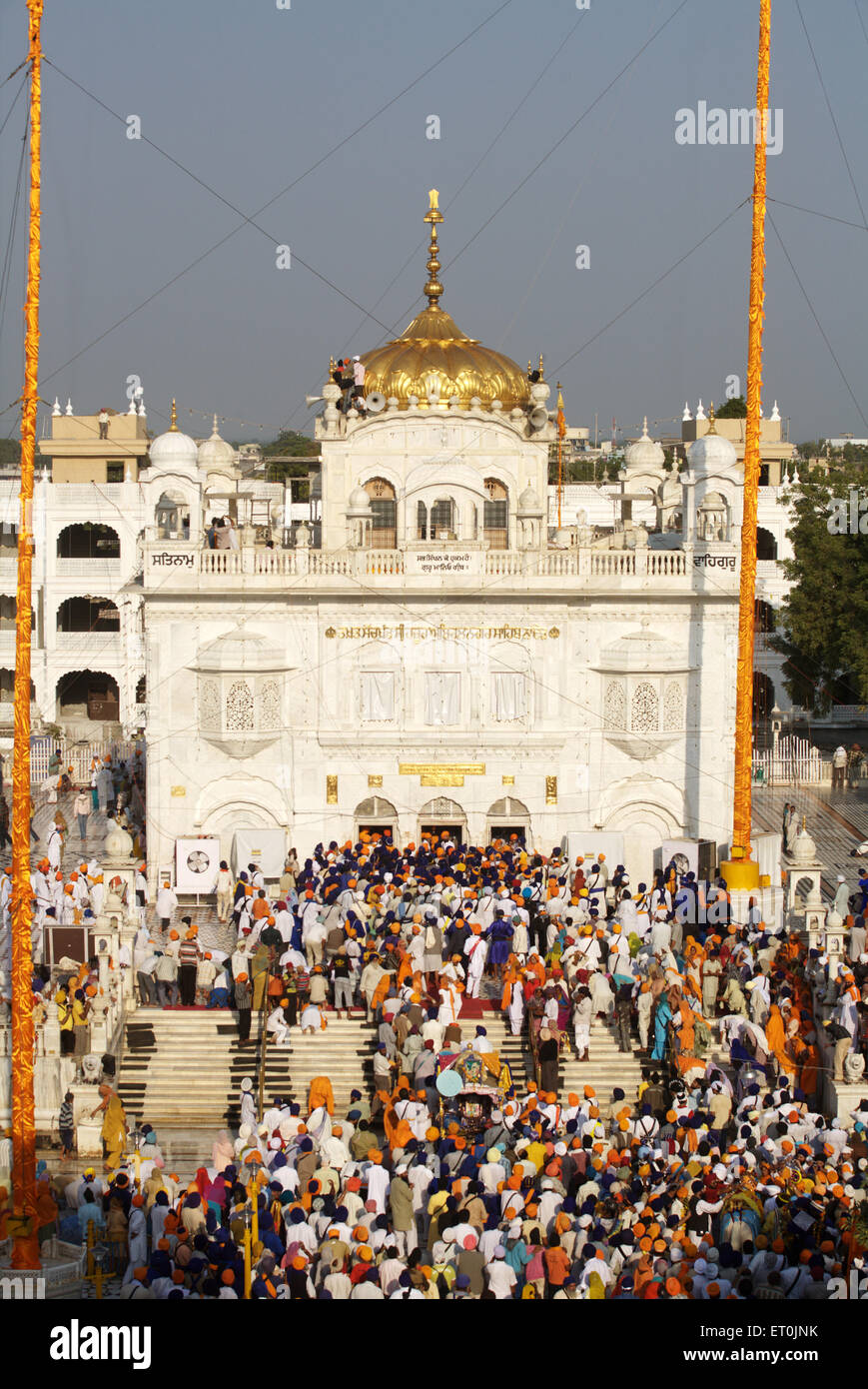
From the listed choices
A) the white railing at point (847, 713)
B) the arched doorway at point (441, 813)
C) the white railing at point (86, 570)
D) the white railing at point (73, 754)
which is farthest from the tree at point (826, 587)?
the white railing at point (86, 570)

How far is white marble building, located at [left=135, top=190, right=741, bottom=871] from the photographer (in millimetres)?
31188

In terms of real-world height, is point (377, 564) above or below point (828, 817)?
above

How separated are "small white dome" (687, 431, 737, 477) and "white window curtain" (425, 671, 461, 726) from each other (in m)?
7.72

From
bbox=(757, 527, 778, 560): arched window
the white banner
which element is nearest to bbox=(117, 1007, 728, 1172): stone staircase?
the white banner

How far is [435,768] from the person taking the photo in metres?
31.4

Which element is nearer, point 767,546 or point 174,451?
point 174,451

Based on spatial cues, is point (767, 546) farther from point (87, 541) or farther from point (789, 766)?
point (87, 541)

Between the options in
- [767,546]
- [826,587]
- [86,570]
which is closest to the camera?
[826,587]

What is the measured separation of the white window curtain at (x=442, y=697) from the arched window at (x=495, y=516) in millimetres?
4214

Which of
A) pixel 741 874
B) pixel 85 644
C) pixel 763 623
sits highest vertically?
pixel 763 623

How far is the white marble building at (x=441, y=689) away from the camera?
3119 cm

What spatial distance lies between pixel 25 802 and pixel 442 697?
14.2 metres

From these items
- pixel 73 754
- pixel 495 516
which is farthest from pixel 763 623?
pixel 73 754
